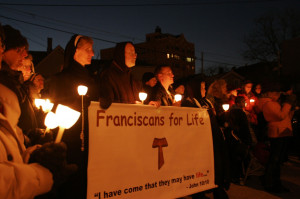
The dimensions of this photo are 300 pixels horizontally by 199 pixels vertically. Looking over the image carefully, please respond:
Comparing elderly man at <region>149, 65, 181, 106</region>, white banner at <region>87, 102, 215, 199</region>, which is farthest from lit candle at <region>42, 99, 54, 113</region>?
elderly man at <region>149, 65, 181, 106</region>

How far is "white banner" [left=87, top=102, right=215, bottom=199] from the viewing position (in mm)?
2314

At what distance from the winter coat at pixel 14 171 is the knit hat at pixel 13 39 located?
76 cm

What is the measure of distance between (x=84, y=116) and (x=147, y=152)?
0.79 m

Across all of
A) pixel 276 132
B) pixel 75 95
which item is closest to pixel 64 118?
pixel 75 95

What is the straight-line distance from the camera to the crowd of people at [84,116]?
4.12 ft

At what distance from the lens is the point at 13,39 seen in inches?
80.7

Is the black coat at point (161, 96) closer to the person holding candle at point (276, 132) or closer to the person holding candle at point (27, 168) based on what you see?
the person holding candle at point (276, 132)

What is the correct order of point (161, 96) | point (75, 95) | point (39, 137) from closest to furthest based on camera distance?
point (39, 137)
point (75, 95)
point (161, 96)

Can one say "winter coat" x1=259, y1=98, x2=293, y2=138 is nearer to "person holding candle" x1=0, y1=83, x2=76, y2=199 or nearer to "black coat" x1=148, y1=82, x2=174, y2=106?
"black coat" x1=148, y1=82, x2=174, y2=106

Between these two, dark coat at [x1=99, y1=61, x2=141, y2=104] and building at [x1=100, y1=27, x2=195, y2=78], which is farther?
building at [x1=100, y1=27, x2=195, y2=78]

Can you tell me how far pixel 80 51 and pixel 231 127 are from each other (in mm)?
3674

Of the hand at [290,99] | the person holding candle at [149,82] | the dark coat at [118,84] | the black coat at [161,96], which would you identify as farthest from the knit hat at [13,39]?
the hand at [290,99]

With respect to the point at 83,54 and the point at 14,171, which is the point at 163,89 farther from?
the point at 14,171

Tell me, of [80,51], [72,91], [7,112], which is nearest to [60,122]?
[7,112]
